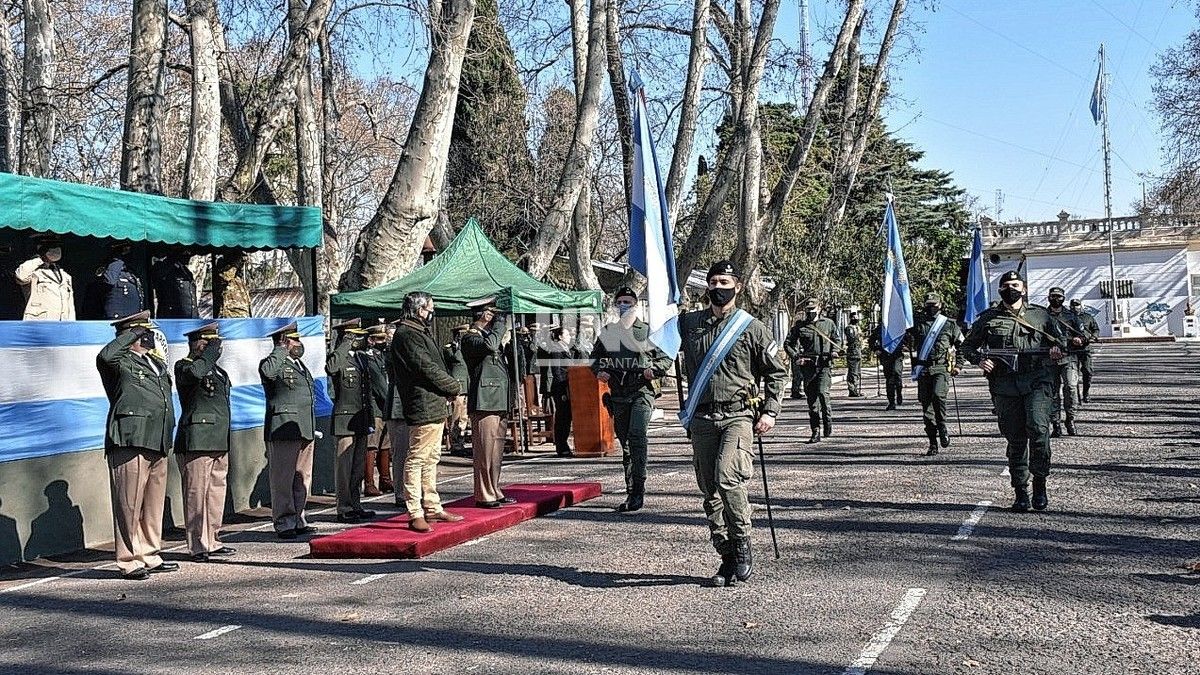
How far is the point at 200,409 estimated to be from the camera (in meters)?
10.4

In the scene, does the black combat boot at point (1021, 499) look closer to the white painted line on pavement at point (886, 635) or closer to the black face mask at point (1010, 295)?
the black face mask at point (1010, 295)

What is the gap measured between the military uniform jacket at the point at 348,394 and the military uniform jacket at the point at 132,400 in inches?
113

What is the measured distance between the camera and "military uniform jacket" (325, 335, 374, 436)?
12.6 metres

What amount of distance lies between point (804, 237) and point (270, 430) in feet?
114

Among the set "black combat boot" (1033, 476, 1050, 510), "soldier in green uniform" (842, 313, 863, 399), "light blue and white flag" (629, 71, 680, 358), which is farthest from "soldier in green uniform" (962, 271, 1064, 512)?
"soldier in green uniform" (842, 313, 863, 399)

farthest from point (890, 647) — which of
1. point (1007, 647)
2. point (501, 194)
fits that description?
point (501, 194)

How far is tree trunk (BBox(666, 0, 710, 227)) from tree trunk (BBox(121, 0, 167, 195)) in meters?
11.6

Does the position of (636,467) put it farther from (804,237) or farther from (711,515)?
(804,237)

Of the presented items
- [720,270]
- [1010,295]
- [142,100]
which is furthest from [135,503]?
[142,100]

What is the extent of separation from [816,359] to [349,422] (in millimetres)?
8146

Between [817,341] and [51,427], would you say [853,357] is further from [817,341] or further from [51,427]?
[51,427]

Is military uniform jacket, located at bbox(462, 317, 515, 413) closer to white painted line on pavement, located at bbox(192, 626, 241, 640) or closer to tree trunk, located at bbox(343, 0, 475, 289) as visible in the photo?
white painted line on pavement, located at bbox(192, 626, 241, 640)

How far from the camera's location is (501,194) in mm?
29297

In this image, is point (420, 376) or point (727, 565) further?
point (420, 376)
